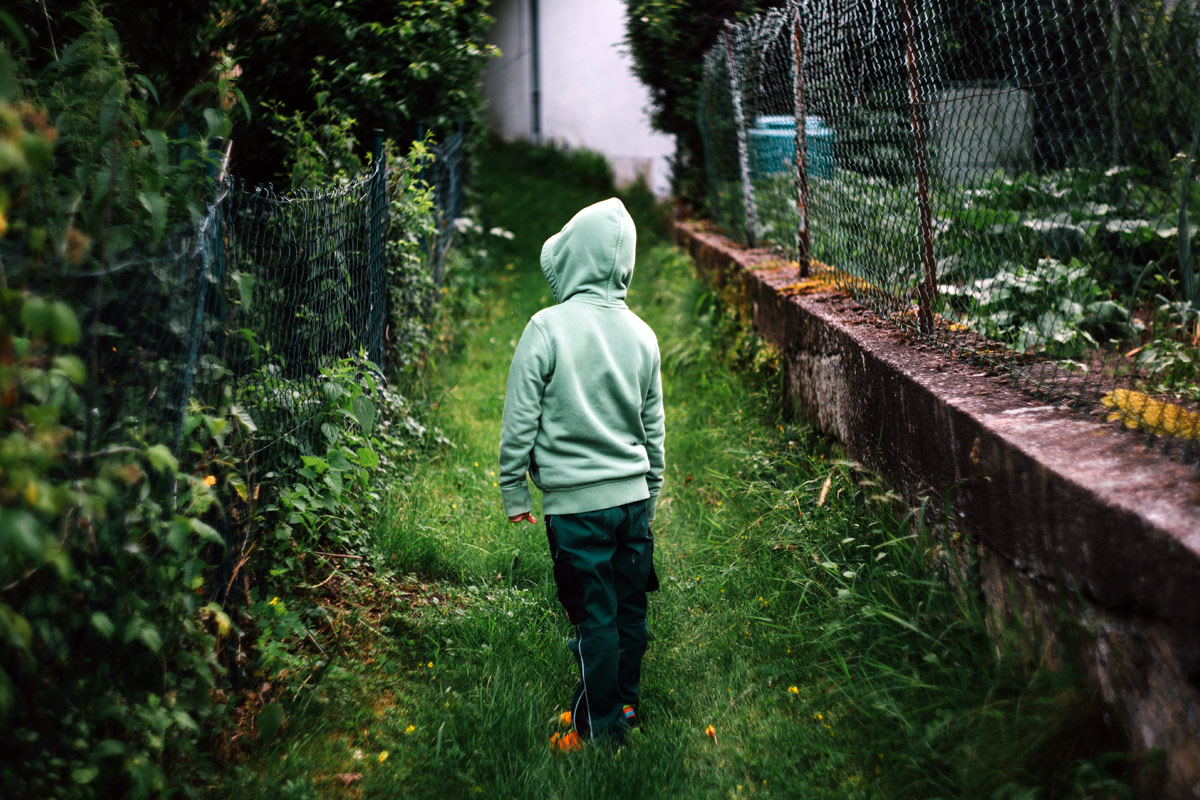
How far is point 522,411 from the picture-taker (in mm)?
2447

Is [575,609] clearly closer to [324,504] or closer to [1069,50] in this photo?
[324,504]

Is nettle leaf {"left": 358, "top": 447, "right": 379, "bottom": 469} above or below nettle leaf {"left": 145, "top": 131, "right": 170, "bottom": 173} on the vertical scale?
below

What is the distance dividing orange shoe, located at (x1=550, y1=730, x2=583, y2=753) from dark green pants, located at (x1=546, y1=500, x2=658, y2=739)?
0.04 meters

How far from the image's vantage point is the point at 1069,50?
16.1 ft

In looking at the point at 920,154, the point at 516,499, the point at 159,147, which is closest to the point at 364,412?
the point at 516,499

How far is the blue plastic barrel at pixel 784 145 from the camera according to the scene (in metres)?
4.38

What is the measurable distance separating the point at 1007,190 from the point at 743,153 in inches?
112

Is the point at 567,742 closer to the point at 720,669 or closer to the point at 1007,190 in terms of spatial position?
the point at 720,669

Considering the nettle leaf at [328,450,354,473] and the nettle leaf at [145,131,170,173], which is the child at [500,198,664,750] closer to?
the nettle leaf at [328,450,354,473]

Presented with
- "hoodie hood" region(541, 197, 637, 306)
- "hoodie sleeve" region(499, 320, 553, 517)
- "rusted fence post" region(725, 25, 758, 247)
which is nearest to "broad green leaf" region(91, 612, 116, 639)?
"hoodie sleeve" region(499, 320, 553, 517)

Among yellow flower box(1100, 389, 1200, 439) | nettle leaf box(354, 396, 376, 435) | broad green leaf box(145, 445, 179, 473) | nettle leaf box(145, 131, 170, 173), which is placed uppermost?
nettle leaf box(145, 131, 170, 173)

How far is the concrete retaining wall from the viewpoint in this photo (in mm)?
1743

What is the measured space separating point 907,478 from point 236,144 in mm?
3964

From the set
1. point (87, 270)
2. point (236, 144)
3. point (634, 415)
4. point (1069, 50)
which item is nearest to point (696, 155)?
point (1069, 50)
